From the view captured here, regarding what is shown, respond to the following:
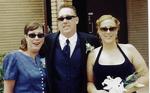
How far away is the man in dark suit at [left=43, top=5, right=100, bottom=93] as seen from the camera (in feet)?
14.1

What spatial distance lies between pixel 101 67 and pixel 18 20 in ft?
20.3

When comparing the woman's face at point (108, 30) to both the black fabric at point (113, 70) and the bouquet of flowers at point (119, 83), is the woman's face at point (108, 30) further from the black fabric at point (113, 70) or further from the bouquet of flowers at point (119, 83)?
the bouquet of flowers at point (119, 83)

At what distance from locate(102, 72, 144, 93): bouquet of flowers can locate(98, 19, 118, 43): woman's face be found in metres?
0.36

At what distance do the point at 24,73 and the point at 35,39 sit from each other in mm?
342

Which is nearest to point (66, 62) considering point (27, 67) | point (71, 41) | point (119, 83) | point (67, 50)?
point (67, 50)

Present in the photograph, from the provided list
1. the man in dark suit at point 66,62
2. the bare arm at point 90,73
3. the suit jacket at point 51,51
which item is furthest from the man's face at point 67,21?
the bare arm at point 90,73

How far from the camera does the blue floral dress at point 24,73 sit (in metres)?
4.16

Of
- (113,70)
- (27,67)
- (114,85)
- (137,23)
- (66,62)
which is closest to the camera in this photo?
(114,85)

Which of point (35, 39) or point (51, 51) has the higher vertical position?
point (35, 39)

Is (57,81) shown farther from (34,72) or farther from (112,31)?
(112,31)

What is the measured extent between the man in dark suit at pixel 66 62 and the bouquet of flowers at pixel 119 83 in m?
0.35

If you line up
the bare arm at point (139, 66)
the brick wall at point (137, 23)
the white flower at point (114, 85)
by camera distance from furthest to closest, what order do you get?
the brick wall at point (137, 23) < the bare arm at point (139, 66) < the white flower at point (114, 85)

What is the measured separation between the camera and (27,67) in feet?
13.8

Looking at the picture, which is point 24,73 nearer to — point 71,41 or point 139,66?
point 71,41
